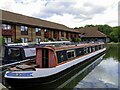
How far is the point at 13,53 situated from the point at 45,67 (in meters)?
2.98

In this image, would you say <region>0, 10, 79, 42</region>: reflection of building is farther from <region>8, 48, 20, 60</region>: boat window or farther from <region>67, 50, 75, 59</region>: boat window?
<region>67, 50, 75, 59</region>: boat window

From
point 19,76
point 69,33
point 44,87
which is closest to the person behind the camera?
point 19,76

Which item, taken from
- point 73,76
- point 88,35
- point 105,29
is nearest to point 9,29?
point 73,76

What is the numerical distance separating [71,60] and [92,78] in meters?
1.90

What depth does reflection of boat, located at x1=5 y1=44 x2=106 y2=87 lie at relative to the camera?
913 cm

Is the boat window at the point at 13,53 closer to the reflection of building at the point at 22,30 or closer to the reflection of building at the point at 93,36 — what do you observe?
the reflection of building at the point at 22,30

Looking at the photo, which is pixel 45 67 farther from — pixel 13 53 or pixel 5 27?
pixel 5 27

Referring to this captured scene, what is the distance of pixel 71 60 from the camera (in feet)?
43.4

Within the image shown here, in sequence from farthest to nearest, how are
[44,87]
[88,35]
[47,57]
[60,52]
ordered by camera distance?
[88,35]
[60,52]
[47,57]
[44,87]

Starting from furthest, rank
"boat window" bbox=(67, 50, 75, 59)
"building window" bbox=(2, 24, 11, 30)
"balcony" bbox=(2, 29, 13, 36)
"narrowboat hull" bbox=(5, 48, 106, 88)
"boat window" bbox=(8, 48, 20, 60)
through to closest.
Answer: "balcony" bbox=(2, 29, 13, 36), "building window" bbox=(2, 24, 11, 30), "boat window" bbox=(67, 50, 75, 59), "boat window" bbox=(8, 48, 20, 60), "narrowboat hull" bbox=(5, 48, 106, 88)

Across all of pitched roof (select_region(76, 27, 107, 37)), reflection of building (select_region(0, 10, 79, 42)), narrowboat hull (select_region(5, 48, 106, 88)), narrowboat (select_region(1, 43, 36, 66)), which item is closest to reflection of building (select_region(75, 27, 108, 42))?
pitched roof (select_region(76, 27, 107, 37))

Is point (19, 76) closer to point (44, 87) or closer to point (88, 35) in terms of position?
point (44, 87)

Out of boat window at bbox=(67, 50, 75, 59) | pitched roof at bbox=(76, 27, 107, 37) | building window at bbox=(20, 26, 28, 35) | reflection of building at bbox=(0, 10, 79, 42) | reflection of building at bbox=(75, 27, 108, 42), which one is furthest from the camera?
pitched roof at bbox=(76, 27, 107, 37)

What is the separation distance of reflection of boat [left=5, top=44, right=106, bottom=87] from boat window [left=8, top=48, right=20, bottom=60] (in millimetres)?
1720
